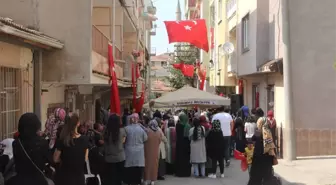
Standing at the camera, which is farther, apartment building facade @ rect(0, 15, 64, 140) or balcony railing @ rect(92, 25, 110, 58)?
balcony railing @ rect(92, 25, 110, 58)

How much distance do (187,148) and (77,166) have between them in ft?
23.1

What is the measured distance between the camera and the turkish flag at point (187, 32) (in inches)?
1068

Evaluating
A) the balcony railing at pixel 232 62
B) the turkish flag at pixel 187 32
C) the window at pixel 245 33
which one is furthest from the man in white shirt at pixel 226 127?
the turkish flag at pixel 187 32

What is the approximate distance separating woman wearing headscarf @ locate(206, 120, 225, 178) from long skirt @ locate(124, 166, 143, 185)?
267 centimetres

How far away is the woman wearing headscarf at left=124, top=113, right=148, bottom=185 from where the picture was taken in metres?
11.3

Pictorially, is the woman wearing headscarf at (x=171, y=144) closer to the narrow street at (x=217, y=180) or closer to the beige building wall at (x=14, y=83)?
the narrow street at (x=217, y=180)

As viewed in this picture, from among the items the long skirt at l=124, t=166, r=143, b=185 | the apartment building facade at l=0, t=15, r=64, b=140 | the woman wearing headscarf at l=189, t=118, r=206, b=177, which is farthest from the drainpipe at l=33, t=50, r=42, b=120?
the woman wearing headscarf at l=189, t=118, r=206, b=177

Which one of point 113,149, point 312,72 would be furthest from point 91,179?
point 312,72

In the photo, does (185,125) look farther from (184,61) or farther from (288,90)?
(184,61)

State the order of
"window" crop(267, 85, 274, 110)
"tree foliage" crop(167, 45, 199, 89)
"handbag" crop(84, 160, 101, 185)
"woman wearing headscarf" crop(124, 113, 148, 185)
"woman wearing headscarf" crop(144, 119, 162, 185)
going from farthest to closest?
"tree foliage" crop(167, 45, 199, 89), "window" crop(267, 85, 274, 110), "woman wearing headscarf" crop(144, 119, 162, 185), "woman wearing headscarf" crop(124, 113, 148, 185), "handbag" crop(84, 160, 101, 185)

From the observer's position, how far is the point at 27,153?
5656mm

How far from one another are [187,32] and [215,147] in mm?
14595

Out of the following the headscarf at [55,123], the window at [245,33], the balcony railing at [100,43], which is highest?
the window at [245,33]

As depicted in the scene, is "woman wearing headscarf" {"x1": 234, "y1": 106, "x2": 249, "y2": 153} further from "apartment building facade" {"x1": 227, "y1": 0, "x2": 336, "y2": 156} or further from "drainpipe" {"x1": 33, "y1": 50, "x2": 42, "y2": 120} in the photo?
"drainpipe" {"x1": 33, "y1": 50, "x2": 42, "y2": 120}
